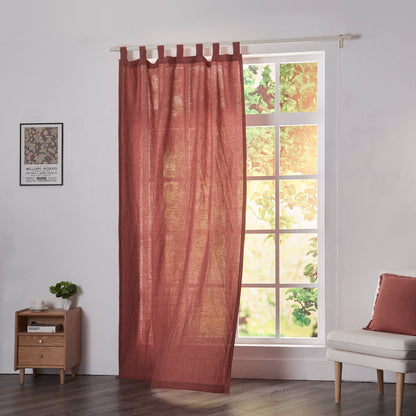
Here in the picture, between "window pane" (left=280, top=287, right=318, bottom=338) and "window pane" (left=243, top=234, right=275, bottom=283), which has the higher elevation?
"window pane" (left=243, top=234, right=275, bottom=283)

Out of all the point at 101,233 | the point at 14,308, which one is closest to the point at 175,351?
the point at 101,233

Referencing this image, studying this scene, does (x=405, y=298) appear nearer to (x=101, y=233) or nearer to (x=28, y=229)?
(x=101, y=233)

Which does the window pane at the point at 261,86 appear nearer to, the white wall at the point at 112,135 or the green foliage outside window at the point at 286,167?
the green foliage outside window at the point at 286,167

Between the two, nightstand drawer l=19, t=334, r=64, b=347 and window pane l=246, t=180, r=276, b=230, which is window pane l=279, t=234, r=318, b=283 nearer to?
window pane l=246, t=180, r=276, b=230

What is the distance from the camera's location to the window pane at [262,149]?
4496 mm

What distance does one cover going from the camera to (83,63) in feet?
14.7

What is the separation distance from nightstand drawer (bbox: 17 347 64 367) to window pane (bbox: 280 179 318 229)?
1.85 metres

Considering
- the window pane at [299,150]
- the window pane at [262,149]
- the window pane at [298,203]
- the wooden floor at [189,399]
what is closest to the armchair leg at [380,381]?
the wooden floor at [189,399]

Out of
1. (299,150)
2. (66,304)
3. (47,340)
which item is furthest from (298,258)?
(47,340)

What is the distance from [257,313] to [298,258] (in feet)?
1.69

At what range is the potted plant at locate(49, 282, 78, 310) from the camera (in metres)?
4.29

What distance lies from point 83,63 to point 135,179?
3.27 feet

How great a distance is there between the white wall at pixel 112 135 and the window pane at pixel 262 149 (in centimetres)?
52

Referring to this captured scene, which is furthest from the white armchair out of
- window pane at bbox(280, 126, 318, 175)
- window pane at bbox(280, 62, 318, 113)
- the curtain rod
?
the curtain rod
